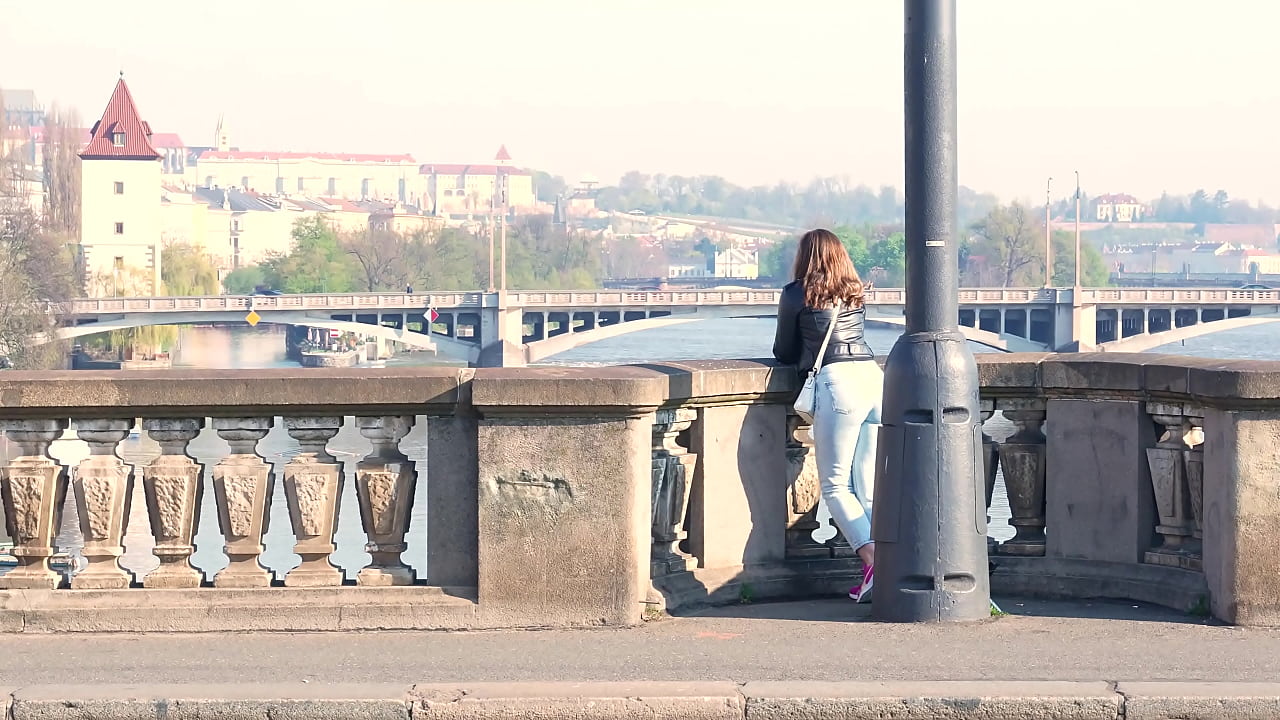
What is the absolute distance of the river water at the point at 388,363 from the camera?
24.8 m

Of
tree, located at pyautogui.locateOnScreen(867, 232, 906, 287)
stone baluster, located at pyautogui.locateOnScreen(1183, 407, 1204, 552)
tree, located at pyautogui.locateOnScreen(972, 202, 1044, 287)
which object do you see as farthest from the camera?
tree, located at pyautogui.locateOnScreen(867, 232, 906, 287)

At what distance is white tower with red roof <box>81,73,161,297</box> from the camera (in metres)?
106

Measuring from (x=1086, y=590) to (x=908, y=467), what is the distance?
0.92m

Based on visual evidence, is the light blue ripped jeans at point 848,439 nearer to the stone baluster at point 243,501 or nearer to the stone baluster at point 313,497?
the stone baluster at point 313,497

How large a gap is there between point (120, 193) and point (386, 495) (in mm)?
106188

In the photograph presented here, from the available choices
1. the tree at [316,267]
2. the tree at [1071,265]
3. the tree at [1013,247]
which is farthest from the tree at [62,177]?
the tree at [1071,265]

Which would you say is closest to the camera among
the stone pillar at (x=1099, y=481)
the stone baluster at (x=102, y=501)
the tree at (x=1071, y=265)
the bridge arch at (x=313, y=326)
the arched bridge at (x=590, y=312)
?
the stone baluster at (x=102, y=501)

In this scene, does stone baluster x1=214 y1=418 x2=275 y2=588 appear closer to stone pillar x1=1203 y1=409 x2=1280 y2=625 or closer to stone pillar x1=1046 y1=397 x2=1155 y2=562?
stone pillar x1=1046 y1=397 x2=1155 y2=562

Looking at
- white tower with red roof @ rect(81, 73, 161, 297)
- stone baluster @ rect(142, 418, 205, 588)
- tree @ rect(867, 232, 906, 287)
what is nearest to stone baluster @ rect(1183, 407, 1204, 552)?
stone baluster @ rect(142, 418, 205, 588)

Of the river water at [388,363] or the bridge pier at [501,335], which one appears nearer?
the river water at [388,363]

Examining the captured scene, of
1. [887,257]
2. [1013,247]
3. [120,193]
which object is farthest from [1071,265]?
[120,193]

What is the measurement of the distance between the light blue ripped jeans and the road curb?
4.12ft

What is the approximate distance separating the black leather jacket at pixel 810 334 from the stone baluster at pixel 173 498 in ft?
6.10

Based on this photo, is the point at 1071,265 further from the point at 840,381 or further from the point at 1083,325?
the point at 840,381
